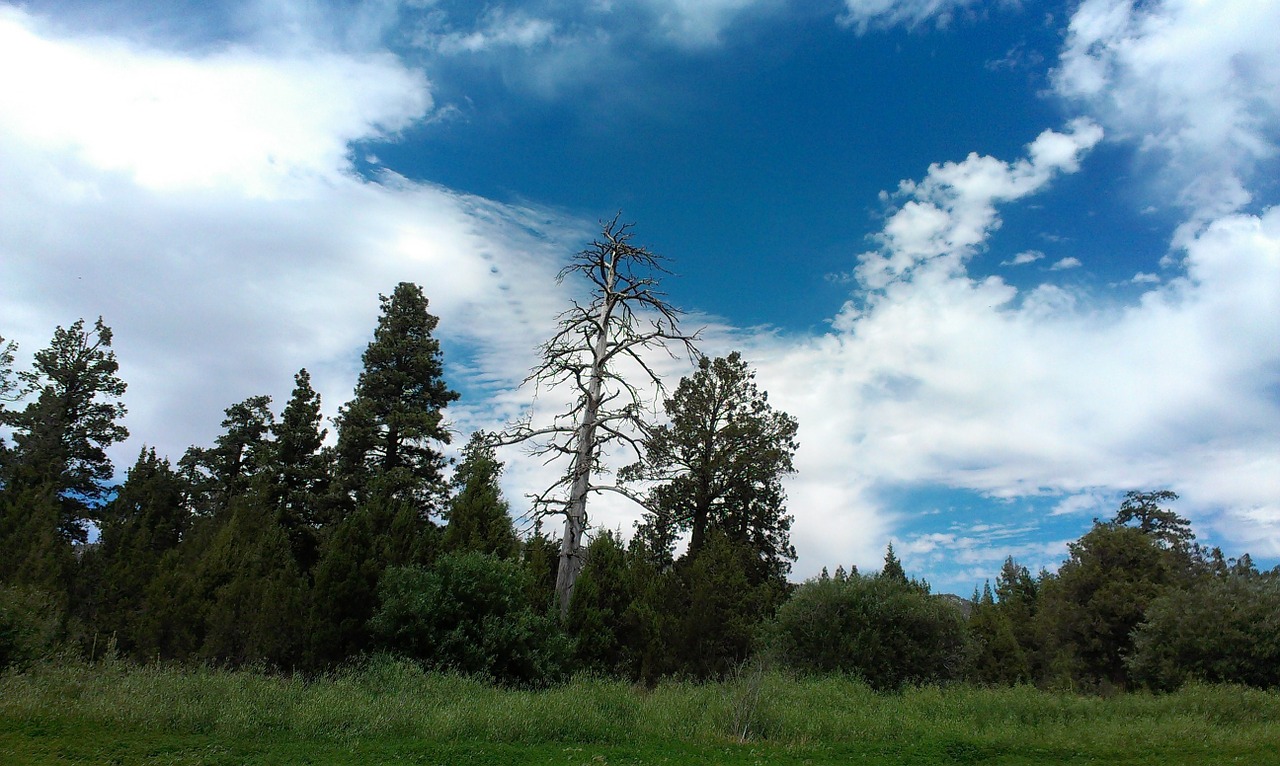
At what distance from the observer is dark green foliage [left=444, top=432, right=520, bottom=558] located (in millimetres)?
21438

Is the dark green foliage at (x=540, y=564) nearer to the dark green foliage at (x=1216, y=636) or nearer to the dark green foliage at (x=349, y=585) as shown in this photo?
the dark green foliage at (x=349, y=585)

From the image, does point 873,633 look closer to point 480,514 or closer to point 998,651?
point 480,514

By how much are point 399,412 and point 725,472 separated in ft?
49.8

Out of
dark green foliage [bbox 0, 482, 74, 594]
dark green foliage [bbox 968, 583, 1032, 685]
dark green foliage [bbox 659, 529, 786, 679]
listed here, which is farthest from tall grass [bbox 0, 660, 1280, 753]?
dark green foliage [bbox 968, 583, 1032, 685]

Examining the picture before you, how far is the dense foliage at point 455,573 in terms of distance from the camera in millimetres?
18938

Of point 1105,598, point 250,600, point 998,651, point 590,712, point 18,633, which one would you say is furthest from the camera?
point 998,651

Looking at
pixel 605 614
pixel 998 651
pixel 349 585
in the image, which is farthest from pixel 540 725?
pixel 998 651

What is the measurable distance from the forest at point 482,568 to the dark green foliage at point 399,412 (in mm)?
106

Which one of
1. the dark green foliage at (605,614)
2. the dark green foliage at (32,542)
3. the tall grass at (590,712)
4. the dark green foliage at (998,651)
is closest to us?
the tall grass at (590,712)

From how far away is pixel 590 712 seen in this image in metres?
12.6

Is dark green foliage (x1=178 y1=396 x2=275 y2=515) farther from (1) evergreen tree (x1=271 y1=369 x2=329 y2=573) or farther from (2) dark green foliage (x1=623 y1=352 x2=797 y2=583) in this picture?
(2) dark green foliage (x1=623 y1=352 x2=797 y2=583)

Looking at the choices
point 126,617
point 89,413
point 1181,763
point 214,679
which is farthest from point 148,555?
point 1181,763

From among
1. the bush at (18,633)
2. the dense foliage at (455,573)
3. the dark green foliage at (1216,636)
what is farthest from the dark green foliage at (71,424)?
the dark green foliage at (1216,636)

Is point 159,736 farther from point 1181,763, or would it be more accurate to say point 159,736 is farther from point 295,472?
point 295,472
